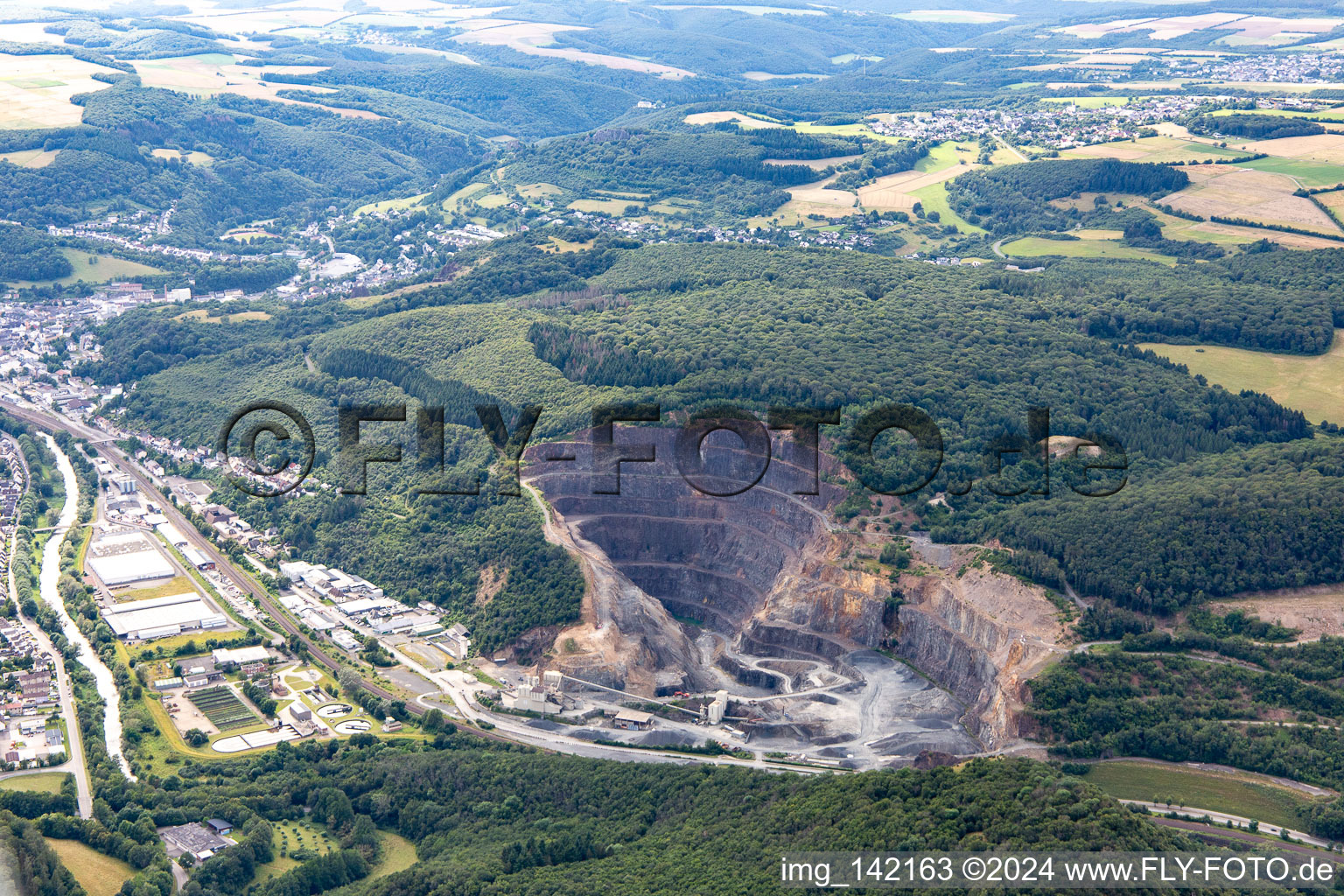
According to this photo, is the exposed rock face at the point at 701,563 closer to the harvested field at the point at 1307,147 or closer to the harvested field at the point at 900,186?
the harvested field at the point at 900,186

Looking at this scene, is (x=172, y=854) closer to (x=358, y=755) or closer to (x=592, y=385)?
(x=358, y=755)

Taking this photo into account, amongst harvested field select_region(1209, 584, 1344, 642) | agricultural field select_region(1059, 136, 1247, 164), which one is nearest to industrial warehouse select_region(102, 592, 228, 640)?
harvested field select_region(1209, 584, 1344, 642)

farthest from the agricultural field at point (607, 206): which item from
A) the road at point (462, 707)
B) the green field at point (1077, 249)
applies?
the road at point (462, 707)

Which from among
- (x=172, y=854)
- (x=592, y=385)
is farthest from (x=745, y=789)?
(x=592, y=385)

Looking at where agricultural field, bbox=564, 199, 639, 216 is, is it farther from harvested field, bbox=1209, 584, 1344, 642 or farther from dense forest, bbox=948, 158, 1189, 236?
harvested field, bbox=1209, 584, 1344, 642

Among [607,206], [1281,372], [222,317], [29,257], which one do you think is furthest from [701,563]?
[29,257]
